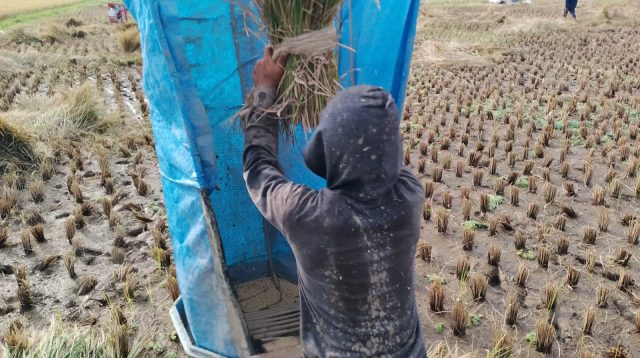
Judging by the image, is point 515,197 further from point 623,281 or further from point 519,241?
point 623,281

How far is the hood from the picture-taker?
1503 mm

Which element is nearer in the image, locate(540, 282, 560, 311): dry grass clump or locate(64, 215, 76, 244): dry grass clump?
locate(540, 282, 560, 311): dry grass clump

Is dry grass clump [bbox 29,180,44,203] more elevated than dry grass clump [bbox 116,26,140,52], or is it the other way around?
dry grass clump [bbox 116,26,140,52]

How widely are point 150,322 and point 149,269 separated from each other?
0.62 meters

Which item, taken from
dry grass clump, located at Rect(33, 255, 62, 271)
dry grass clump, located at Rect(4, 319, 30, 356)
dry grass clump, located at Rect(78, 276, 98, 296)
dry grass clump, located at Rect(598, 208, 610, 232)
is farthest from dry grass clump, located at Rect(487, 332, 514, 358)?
dry grass clump, located at Rect(33, 255, 62, 271)

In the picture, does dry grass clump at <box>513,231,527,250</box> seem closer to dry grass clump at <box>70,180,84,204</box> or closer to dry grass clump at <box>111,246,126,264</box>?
dry grass clump at <box>111,246,126,264</box>

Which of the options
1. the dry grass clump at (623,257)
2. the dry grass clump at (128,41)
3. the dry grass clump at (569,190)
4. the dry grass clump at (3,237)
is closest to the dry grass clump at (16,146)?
the dry grass clump at (3,237)

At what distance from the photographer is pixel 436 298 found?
3.18m

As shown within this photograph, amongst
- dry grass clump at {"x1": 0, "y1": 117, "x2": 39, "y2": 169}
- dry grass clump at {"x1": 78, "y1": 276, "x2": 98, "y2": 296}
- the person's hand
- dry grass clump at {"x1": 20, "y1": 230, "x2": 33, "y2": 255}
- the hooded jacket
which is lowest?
dry grass clump at {"x1": 78, "y1": 276, "x2": 98, "y2": 296}

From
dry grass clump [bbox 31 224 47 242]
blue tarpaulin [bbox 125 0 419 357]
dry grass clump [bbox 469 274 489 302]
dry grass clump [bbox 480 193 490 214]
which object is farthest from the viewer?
dry grass clump [bbox 480 193 490 214]

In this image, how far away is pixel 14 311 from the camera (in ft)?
10.8

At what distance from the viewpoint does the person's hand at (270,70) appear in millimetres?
2074

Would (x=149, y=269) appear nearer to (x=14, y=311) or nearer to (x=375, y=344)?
(x=14, y=311)

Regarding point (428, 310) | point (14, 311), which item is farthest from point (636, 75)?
point (14, 311)
